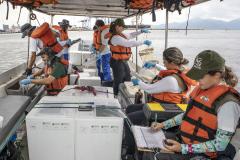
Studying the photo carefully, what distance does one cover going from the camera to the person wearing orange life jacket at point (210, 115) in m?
1.97

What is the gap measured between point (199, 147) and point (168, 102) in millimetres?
1180

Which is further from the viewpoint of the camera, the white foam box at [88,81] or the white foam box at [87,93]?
the white foam box at [88,81]

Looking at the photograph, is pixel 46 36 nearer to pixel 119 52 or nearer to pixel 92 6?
pixel 119 52

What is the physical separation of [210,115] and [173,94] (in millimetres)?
1096

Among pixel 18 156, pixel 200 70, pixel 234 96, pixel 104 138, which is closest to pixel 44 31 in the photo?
pixel 18 156

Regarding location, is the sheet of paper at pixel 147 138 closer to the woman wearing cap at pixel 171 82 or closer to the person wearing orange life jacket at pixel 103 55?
the woman wearing cap at pixel 171 82

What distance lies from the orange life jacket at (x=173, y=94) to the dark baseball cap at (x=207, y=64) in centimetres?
90

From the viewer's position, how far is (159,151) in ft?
7.09

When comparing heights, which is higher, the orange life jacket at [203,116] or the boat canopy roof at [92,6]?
the boat canopy roof at [92,6]

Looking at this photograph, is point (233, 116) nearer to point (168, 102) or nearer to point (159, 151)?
point (159, 151)

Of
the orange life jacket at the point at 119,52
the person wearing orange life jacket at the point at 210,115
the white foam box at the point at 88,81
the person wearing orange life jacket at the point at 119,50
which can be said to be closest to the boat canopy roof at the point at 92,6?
the person wearing orange life jacket at the point at 119,50

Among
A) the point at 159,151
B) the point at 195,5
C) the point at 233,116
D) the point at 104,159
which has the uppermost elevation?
the point at 195,5

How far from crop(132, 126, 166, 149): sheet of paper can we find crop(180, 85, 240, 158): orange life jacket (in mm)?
208

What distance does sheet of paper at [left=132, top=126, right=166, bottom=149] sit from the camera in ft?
7.15
